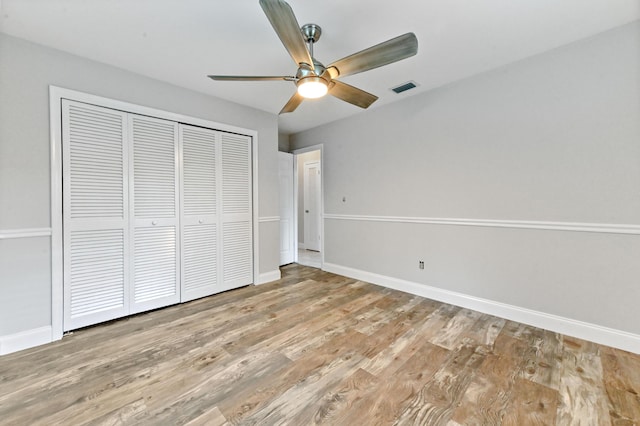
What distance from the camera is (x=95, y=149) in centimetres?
246

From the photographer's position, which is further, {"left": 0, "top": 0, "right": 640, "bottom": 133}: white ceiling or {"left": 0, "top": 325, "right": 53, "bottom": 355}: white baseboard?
{"left": 0, "top": 325, "right": 53, "bottom": 355}: white baseboard

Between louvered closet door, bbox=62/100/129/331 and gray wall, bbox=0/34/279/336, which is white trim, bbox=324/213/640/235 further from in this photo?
gray wall, bbox=0/34/279/336

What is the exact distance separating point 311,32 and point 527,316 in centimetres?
319

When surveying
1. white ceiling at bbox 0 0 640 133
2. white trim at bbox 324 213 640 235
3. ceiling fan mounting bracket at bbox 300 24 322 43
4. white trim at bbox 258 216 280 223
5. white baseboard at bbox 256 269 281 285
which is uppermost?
white ceiling at bbox 0 0 640 133

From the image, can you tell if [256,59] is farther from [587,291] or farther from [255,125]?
[587,291]

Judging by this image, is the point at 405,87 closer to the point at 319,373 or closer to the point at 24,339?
the point at 319,373

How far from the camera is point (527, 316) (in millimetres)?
2496

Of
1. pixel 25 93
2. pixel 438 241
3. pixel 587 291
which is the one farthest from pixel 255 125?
pixel 587 291

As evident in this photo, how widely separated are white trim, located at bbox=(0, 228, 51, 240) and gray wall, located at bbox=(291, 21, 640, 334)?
3.53 m

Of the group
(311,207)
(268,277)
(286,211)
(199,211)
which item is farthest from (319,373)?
(311,207)

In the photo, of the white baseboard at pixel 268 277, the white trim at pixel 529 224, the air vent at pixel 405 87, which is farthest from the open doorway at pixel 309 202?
the air vent at pixel 405 87

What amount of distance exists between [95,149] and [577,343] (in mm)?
4607

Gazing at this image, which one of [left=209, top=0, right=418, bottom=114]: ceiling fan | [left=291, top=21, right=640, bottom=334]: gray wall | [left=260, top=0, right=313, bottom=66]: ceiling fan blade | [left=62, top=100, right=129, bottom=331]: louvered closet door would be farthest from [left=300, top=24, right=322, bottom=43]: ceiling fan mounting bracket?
[left=62, top=100, right=129, bottom=331]: louvered closet door

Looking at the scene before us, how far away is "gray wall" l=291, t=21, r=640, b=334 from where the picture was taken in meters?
2.09
